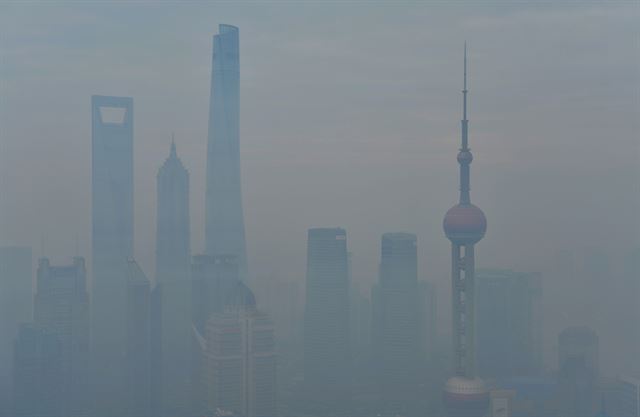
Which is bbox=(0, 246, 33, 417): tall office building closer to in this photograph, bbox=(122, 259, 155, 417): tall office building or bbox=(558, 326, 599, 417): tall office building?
bbox=(122, 259, 155, 417): tall office building

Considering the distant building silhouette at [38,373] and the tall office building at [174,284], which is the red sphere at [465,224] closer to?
the tall office building at [174,284]

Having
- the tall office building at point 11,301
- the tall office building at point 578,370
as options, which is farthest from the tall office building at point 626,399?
the tall office building at point 11,301

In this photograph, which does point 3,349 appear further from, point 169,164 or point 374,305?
point 374,305

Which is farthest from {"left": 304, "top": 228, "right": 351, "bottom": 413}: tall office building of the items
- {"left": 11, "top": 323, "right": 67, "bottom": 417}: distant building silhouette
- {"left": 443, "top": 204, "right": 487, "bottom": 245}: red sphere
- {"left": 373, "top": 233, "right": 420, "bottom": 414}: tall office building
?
{"left": 11, "top": 323, "right": 67, "bottom": 417}: distant building silhouette

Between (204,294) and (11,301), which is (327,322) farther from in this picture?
(11,301)

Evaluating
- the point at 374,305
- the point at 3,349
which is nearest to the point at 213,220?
the point at 374,305
